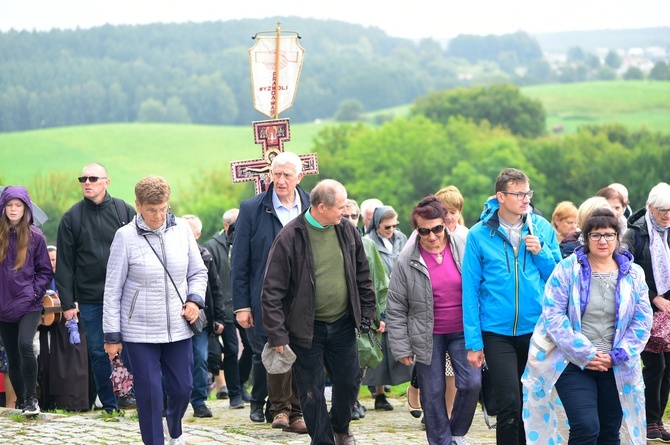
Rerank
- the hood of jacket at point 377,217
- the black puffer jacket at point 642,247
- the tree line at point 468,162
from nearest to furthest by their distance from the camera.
A: 1. the black puffer jacket at point 642,247
2. the hood of jacket at point 377,217
3. the tree line at point 468,162

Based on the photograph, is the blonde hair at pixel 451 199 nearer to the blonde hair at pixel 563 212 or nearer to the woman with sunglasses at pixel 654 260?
the blonde hair at pixel 563 212

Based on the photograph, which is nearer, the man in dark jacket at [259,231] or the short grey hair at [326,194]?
the short grey hair at [326,194]

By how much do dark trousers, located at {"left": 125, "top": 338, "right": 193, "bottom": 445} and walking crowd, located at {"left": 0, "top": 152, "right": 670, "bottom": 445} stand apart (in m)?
0.01

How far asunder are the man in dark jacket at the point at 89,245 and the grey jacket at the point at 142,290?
7.31 feet

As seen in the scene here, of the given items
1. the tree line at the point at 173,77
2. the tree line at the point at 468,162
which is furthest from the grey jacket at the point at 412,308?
the tree line at the point at 173,77

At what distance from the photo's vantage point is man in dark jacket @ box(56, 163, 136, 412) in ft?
30.8

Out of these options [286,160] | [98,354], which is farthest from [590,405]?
[98,354]

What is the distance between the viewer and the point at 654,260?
8188mm

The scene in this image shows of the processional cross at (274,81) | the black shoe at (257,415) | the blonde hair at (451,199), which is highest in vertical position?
the processional cross at (274,81)

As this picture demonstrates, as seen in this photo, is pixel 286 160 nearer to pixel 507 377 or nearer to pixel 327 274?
pixel 327 274

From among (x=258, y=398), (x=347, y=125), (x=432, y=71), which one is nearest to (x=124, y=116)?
(x=347, y=125)

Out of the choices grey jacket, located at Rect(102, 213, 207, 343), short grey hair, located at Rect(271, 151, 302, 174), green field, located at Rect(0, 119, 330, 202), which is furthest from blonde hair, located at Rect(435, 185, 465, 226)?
green field, located at Rect(0, 119, 330, 202)

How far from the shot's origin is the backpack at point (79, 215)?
949cm

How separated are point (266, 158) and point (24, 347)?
2.87 m
